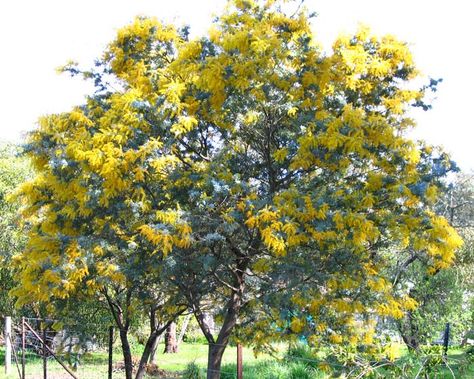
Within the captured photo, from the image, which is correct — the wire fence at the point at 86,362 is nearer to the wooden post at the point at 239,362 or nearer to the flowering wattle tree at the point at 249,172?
the wooden post at the point at 239,362

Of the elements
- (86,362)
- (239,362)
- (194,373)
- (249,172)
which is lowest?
(194,373)

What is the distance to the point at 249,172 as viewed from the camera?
7.10 m

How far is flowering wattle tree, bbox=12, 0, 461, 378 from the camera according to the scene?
608 centimetres

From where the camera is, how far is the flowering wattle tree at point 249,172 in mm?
6078

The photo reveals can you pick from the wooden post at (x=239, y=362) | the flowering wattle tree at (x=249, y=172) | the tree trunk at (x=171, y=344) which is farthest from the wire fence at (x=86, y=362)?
the tree trunk at (x=171, y=344)

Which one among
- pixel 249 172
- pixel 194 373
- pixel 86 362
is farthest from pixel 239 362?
pixel 86 362

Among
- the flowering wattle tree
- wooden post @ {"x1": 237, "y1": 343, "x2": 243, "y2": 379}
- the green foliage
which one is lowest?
the green foliage

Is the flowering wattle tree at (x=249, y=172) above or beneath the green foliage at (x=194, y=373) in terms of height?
above

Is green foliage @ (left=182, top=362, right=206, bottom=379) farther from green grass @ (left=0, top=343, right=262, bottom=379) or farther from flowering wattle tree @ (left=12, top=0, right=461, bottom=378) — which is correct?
flowering wattle tree @ (left=12, top=0, right=461, bottom=378)

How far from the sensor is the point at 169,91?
6.32m

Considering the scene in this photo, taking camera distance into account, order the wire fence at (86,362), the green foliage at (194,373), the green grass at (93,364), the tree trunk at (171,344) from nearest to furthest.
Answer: the wire fence at (86,362) → the green foliage at (194,373) → the green grass at (93,364) → the tree trunk at (171,344)

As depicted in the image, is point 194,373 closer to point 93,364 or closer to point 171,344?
point 93,364

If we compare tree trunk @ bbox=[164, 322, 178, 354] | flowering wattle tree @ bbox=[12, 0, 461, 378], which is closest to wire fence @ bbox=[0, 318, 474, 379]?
flowering wattle tree @ bbox=[12, 0, 461, 378]

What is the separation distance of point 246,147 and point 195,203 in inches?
45.7
